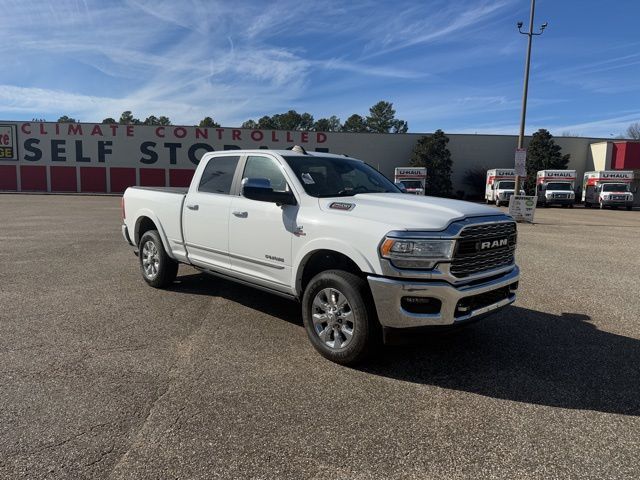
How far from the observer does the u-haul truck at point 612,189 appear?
34.2 m

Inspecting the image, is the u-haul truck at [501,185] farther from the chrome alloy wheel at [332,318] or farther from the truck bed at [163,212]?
the chrome alloy wheel at [332,318]

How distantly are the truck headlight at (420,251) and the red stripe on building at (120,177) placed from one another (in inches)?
1713

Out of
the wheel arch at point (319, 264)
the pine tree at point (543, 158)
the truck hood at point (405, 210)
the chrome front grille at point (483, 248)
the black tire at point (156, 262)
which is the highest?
the pine tree at point (543, 158)

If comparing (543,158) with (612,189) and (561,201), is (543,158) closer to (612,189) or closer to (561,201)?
(612,189)

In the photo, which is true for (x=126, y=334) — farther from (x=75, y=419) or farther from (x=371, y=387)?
(x=371, y=387)

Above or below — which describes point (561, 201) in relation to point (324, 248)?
below

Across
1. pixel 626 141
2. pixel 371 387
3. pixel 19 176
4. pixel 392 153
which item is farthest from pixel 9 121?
pixel 626 141

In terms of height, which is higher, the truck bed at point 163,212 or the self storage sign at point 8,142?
the self storage sign at point 8,142

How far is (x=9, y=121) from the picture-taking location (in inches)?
1703

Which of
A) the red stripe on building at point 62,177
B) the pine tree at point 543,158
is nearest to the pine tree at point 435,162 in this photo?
the pine tree at point 543,158

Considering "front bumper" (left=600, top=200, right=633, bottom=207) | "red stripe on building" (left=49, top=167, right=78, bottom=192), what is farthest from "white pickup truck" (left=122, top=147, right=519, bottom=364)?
"red stripe on building" (left=49, top=167, right=78, bottom=192)

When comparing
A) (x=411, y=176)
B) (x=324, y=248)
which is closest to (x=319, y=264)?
A: (x=324, y=248)

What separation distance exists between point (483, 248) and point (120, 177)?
4402cm

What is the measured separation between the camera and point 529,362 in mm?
4367
